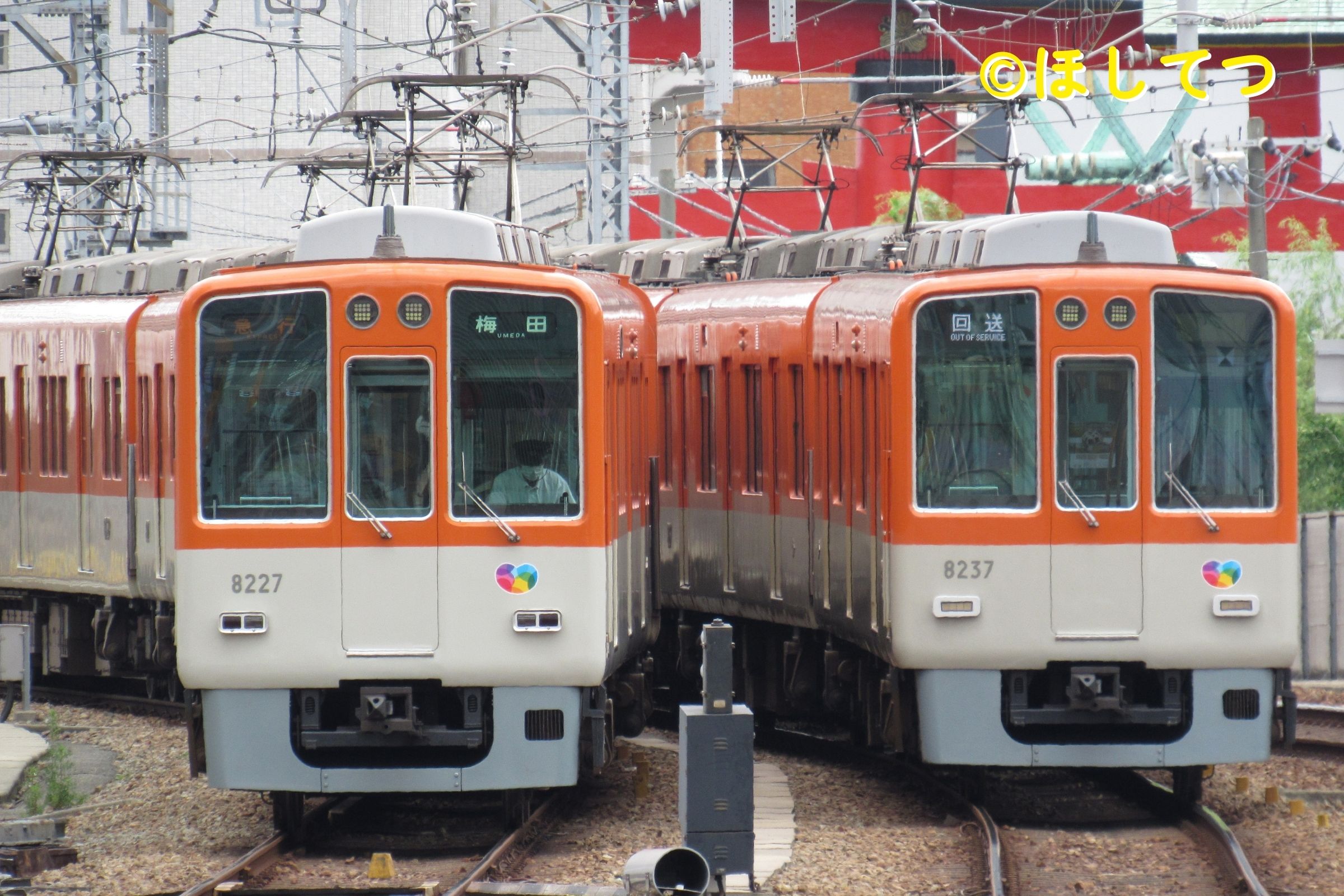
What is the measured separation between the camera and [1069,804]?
39.2 feet

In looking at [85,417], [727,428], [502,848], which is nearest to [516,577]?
[502,848]

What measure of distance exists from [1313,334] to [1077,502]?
20622 millimetres

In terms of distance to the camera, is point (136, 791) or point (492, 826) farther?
point (136, 791)

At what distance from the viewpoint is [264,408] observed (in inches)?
403

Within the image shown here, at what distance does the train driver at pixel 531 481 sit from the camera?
33.7 feet

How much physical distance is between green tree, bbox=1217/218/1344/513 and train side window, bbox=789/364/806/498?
9.88m

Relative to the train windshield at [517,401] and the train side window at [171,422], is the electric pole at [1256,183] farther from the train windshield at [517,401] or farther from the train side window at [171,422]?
the train windshield at [517,401]

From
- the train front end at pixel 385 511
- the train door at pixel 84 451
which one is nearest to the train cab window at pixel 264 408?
the train front end at pixel 385 511

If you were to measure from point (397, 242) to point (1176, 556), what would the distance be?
3.79 meters

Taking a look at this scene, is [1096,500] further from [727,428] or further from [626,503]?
[727,428]

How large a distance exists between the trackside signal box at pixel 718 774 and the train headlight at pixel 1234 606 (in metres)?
2.93

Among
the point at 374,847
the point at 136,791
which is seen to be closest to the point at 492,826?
the point at 374,847

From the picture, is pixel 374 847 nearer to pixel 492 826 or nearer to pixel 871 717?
pixel 492 826

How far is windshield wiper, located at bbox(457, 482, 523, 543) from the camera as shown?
10.2 metres
